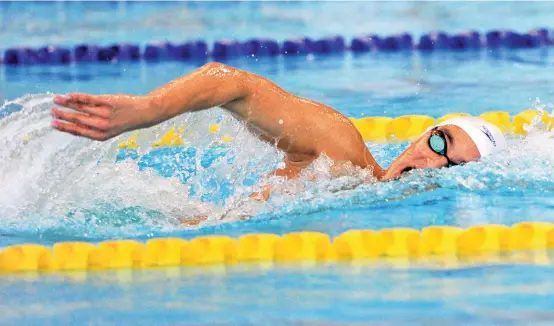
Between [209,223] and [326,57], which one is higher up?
[326,57]

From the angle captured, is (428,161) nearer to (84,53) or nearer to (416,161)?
(416,161)

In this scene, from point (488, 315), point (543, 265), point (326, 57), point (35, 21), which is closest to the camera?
point (488, 315)

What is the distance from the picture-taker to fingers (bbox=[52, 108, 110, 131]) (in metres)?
2.42

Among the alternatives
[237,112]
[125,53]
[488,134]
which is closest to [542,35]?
[125,53]

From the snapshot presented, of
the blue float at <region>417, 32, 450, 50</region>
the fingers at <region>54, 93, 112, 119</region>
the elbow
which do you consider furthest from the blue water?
the blue float at <region>417, 32, 450, 50</region>

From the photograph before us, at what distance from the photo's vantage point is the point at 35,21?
8.28 m

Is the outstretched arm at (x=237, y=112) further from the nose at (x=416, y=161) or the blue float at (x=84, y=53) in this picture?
the blue float at (x=84, y=53)

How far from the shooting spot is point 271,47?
23.7 ft

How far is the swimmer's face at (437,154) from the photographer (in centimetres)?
343

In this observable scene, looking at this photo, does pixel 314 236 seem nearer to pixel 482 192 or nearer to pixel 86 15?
pixel 482 192

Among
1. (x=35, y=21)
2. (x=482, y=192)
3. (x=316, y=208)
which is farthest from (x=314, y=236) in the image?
(x=35, y=21)

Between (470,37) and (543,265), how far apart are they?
4.54 meters

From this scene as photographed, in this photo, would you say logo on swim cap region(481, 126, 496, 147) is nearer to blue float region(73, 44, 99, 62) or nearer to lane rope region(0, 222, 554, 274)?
lane rope region(0, 222, 554, 274)

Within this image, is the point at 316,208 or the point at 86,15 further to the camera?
the point at 86,15
